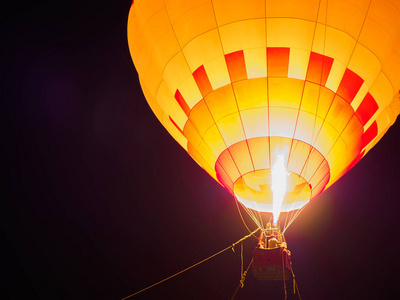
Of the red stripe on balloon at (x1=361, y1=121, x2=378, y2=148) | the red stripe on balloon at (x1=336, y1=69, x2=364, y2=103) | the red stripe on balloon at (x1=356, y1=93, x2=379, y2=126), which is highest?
the red stripe on balloon at (x1=336, y1=69, x2=364, y2=103)

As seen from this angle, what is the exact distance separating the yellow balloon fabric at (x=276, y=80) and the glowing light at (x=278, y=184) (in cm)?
4

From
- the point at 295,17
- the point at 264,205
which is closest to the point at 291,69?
the point at 295,17

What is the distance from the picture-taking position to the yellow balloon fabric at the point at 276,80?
345 centimetres

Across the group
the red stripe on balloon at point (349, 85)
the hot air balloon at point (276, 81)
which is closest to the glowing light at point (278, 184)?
the hot air balloon at point (276, 81)

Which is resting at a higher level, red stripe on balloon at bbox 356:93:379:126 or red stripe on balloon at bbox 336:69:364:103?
red stripe on balloon at bbox 336:69:364:103

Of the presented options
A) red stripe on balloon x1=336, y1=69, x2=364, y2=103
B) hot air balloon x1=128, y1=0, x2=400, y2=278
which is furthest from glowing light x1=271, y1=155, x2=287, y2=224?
red stripe on balloon x1=336, y1=69, x2=364, y2=103

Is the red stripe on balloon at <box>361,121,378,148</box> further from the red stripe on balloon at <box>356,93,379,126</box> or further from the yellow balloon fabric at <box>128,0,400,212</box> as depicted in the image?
the red stripe on balloon at <box>356,93,379,126</box>

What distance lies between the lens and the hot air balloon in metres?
3.45

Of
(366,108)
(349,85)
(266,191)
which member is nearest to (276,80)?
(349,85)

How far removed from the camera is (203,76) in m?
3.74

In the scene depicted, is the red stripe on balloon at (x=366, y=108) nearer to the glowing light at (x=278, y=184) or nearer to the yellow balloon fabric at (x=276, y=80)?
the yellow balloon fabric at (x=276, y=80)

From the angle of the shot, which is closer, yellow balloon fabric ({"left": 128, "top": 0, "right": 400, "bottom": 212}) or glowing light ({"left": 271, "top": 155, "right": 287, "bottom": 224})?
yellow balloon fabric ({"left": 128, "top": 0, "right": 400, "bottom": 212})

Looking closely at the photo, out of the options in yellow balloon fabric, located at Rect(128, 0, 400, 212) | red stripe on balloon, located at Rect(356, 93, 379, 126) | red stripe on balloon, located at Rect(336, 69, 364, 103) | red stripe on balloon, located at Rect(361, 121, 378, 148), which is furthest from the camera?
red stripe on balloon, located at Rect(361, 121, 378, 148)

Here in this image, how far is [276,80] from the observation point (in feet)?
11.8
